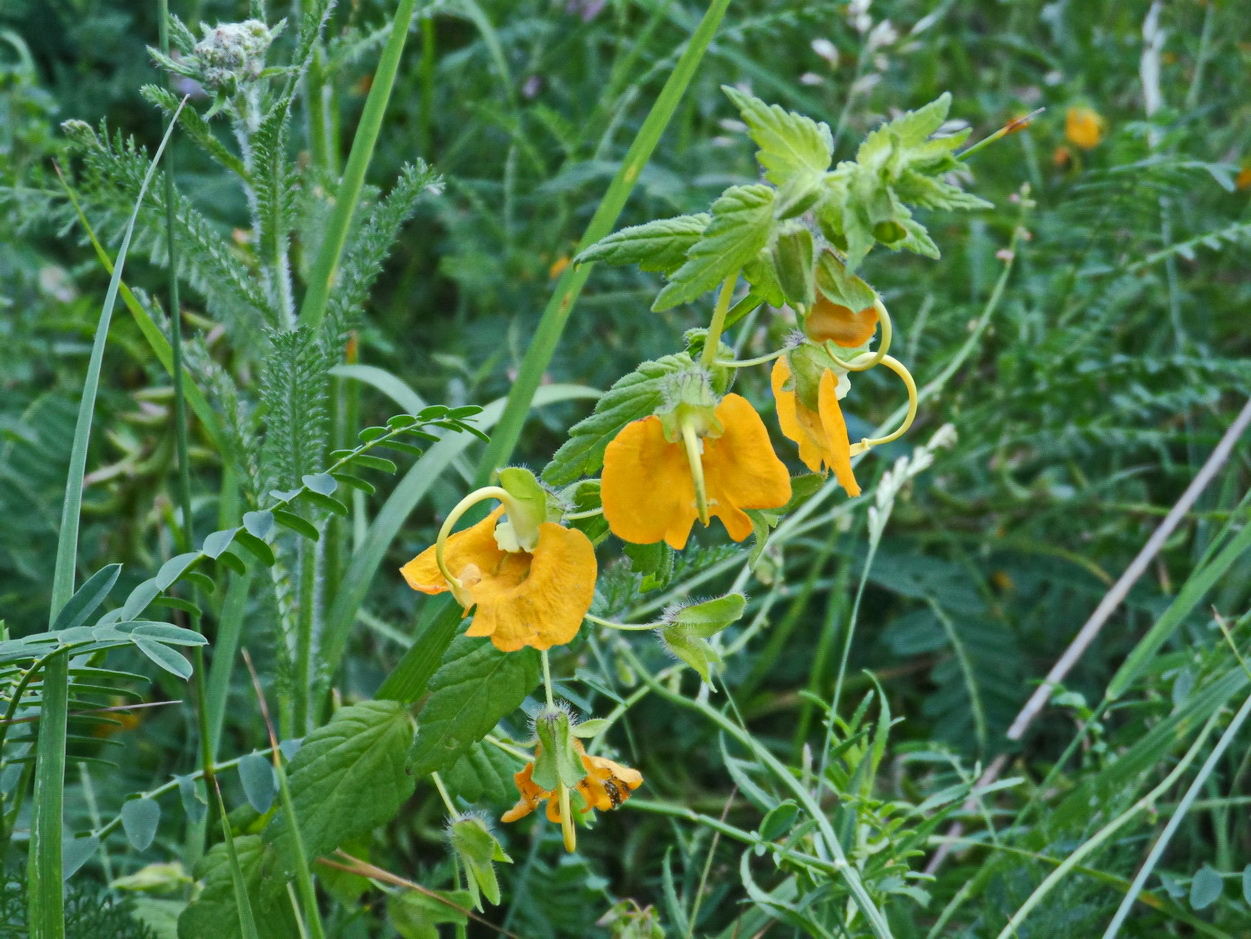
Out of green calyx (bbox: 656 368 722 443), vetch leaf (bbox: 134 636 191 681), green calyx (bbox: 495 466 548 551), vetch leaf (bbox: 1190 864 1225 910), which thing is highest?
green calyx (bbox: 656 368 722 443)

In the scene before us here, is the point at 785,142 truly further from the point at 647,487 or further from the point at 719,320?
the point at 647,487

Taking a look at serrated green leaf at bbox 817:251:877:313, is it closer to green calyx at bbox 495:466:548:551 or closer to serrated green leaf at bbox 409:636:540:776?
green calyx at bbox 495:466:548:551

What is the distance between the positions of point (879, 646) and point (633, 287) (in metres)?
0.74

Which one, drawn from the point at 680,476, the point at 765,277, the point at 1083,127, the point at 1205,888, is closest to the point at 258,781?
the point at 680,476

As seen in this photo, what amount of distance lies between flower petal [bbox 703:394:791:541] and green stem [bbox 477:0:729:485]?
0.34 m

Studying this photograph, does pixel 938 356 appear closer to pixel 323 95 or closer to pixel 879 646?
pixel 879 646

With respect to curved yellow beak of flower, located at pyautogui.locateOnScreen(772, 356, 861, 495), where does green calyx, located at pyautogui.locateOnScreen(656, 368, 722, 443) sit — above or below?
above

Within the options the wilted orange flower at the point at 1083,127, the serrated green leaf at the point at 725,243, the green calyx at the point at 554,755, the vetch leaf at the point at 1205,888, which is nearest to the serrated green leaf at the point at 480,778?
the green calyx at the point at 554,755

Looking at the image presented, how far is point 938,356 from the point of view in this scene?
67.8 inches

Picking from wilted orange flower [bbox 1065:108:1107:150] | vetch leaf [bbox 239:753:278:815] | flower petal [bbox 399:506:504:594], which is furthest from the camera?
wilted orange flower [bbox 1065:108:1107:150]

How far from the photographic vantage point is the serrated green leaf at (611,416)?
2.55 feet

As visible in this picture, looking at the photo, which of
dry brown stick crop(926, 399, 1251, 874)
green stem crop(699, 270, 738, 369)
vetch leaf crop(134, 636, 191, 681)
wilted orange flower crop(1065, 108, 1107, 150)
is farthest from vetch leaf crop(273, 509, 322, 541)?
wilted orange flower crop(1065, 108, 1107, 150)

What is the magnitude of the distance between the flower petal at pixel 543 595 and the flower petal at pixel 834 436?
179mm

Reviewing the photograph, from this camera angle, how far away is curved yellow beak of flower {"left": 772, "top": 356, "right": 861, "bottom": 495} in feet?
2.51
